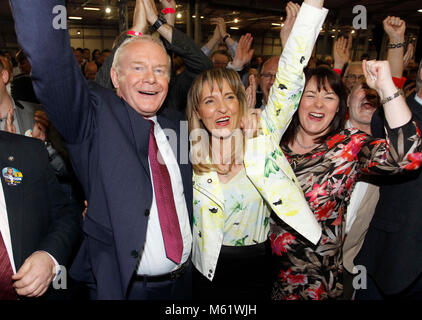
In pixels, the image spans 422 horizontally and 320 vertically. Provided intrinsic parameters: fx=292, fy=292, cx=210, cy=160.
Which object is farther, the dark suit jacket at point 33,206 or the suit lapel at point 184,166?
the suit lapel at point 184,166

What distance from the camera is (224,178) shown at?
1628 millimetres

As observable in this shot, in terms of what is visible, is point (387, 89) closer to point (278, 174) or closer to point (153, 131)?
point (278, 174)

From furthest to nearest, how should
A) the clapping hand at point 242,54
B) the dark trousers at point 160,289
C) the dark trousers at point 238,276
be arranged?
the clapping hand at point 242,54 → the dark trousers at point 238,276 → the dark trousers at point 160,289

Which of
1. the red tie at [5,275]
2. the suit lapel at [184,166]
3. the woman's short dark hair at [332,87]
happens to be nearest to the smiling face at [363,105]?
the woman's short dark hair at [332,87]

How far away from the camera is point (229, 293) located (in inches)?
63.7

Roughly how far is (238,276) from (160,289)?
44 centimetres

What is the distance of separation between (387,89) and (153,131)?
1054mm

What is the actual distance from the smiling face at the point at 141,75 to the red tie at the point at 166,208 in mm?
169

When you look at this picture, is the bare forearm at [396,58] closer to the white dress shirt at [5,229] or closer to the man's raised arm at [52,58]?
the man's raised arm at [52,58]

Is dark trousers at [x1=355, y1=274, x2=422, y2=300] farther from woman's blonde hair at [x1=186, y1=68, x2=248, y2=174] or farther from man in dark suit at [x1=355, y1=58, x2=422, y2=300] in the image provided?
woman's blonde hair at [x1=186, y1=68, x2=248, y2=174]

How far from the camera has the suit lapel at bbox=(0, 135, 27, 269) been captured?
114cm

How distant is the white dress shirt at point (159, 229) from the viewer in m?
1.31

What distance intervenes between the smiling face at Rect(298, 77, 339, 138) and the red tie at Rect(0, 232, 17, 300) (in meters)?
1.59
